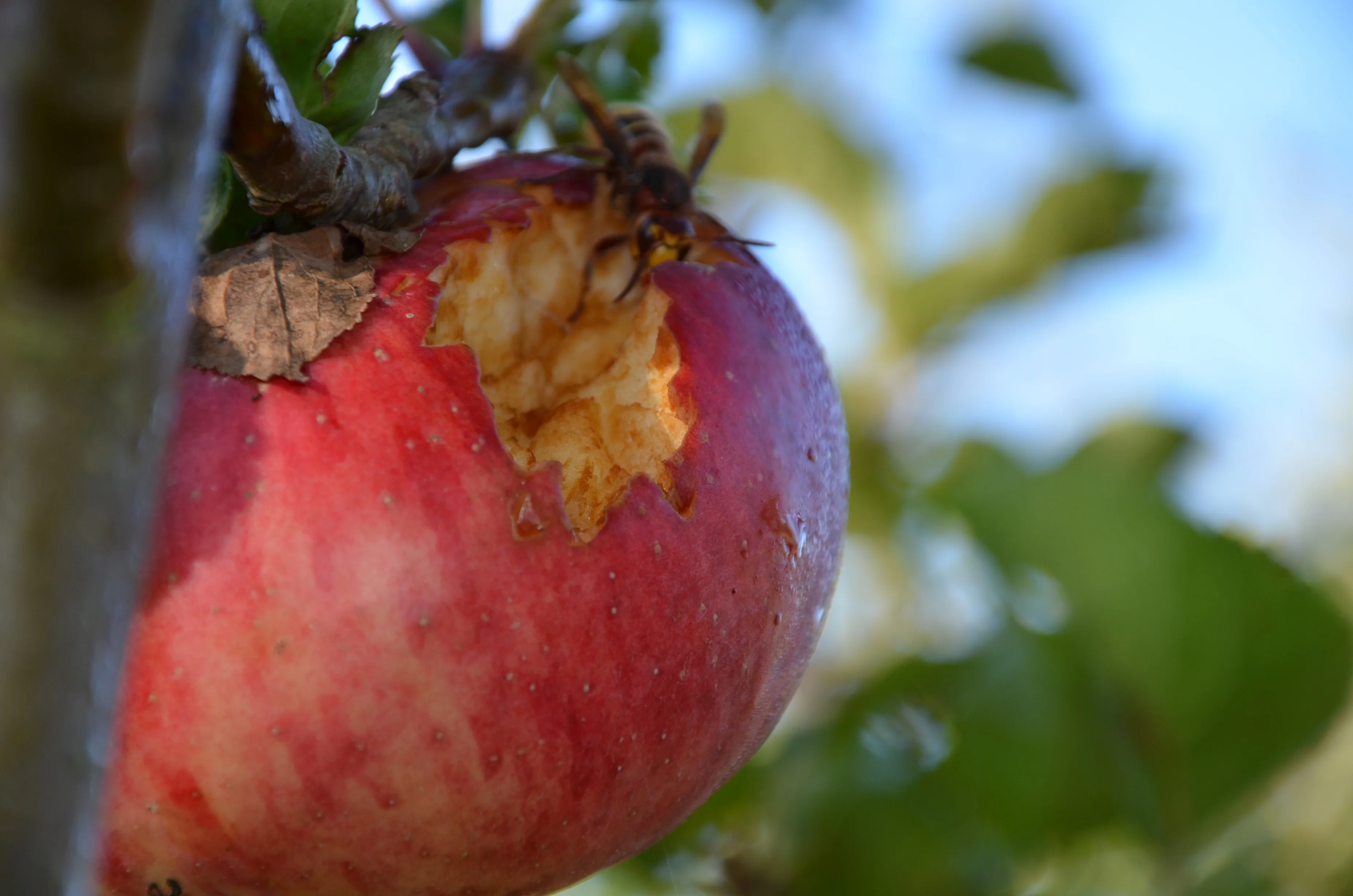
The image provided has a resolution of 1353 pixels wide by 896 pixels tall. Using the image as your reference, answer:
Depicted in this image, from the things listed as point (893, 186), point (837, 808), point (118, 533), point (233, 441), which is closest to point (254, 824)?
point (233, 441)

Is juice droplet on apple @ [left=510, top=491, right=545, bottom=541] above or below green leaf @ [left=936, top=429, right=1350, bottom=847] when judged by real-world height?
above

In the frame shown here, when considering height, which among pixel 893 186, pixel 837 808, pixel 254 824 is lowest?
pixel 837 808

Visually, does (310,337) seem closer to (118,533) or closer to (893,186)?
(118,533)

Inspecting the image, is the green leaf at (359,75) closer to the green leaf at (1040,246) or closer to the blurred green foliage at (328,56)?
the blurred green foliage at (328,56)

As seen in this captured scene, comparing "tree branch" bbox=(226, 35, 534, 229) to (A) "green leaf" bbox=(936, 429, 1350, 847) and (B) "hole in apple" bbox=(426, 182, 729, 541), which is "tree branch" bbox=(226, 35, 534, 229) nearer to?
(B) "hole in apple" bbox=(426, 182, 729, 541)

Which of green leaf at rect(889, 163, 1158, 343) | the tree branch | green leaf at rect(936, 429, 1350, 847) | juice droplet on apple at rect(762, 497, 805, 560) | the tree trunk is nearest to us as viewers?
the tree trunk

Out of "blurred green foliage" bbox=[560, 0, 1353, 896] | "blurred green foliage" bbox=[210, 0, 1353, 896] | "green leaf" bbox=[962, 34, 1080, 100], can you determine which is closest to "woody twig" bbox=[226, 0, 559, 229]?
"blurred green foliage" bbox=[210, 0, 1353, 896]

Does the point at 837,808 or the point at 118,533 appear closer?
the point at 118,533

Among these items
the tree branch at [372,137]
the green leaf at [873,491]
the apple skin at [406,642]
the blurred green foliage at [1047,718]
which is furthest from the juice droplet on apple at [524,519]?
Result: the green leaf at [873,491]
